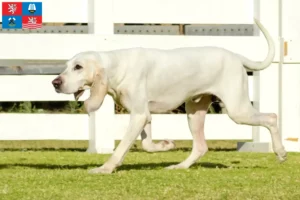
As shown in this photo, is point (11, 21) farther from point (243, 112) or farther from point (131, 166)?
point (243, 112)

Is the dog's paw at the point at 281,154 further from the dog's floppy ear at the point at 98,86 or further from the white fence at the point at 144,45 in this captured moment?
the white fence at the point at 144,45

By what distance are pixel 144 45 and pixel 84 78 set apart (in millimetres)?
3278

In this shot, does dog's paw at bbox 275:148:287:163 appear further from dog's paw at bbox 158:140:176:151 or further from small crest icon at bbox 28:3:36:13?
small crest icon at bbox 28:3:36:13

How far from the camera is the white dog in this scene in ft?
24.6

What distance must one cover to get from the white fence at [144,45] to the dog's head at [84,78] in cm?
297

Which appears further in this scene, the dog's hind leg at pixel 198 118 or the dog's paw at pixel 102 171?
the dog's hind leg at pixel 198 118

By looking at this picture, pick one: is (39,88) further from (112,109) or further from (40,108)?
(40,108)

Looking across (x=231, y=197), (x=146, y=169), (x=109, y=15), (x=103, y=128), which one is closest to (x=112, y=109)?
(x=103, y=128)

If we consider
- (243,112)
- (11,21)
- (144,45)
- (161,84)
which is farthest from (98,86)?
(11,21)

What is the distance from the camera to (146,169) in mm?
7906

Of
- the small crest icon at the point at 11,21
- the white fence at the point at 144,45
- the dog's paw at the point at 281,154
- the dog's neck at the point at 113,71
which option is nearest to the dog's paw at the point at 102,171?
the dog's neck at the point at 113,71

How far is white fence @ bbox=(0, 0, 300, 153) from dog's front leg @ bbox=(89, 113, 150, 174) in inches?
118

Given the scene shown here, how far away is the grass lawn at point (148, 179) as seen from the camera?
6.11m

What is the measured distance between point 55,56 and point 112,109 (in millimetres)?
802
